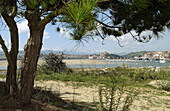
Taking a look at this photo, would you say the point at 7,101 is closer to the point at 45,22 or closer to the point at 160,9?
the point at 45,22

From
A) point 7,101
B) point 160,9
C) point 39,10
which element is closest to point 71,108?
point 7,101

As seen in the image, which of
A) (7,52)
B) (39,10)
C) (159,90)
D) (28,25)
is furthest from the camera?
(159,90)

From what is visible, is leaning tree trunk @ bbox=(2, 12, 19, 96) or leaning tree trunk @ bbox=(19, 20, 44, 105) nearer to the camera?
leaning tree trunk @ bbox=(19, 20, 44, 105)

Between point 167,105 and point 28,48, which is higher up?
point 28,48

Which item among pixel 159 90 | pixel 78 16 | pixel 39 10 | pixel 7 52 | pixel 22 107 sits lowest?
pixel 159 90

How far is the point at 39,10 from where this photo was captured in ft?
8.52

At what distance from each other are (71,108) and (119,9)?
2041mm

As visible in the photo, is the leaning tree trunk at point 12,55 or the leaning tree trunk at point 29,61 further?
the leaning tree trunk at point 12,55

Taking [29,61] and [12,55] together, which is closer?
[29,61]

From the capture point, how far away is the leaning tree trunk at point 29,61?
8.77 ft

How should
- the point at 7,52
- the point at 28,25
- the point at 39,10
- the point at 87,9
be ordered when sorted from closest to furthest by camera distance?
1. the point at 87,9
2. the point at 39,10
3. the point at 28,25
4. the point at 7,52

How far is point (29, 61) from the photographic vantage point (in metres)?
2.67

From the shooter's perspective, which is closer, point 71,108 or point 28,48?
point 28,48

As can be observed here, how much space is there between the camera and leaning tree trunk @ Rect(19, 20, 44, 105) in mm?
2674
